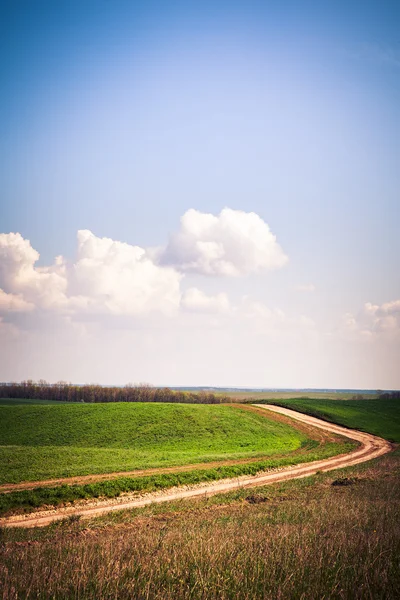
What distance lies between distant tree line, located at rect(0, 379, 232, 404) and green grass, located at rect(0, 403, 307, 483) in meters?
56.6

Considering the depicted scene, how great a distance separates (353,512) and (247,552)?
5.16 m

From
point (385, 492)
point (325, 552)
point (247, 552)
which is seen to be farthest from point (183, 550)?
point (385, 492)

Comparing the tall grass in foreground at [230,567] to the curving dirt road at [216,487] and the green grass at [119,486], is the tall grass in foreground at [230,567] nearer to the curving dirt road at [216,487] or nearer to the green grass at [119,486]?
the curving dirt road at [216,487]

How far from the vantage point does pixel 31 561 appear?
21.7 feet

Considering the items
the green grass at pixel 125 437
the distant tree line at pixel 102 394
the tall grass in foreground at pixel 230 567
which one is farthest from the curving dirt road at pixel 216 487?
the distant tree line at pixel 102 394

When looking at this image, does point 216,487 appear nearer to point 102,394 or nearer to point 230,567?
point 230,567

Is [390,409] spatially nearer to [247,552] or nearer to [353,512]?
[353,512]

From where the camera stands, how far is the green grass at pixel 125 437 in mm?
27641

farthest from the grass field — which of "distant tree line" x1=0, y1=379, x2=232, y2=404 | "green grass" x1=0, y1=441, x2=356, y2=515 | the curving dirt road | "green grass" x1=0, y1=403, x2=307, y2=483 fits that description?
"distant tree line" x1=0, y1=379, x2=232, y2=404

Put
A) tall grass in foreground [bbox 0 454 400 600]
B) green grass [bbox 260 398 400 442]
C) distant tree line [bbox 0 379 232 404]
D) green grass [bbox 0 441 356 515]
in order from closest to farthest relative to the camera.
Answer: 1. tall grass in foreground [bbox 0 454 400 600]
2. green grass [bbox 0 441 356 515]
3. green grass [bbox 260 398 400 442]
4. distant tree line [bbox 0 379 232 404]

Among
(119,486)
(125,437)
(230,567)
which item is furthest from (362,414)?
(230,567)

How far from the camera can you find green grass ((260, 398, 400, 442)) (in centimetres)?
4984

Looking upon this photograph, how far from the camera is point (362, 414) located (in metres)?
59.9

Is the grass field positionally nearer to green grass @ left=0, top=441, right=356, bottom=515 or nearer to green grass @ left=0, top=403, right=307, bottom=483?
green grass @ left=0, top=441, right=356, bottom=515
